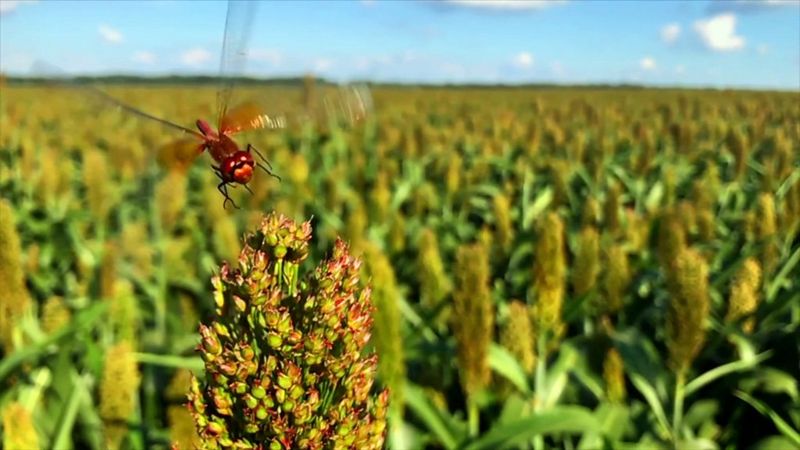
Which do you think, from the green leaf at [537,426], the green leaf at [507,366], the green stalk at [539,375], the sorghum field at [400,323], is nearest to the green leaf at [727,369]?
the sorghum field at [400,323]

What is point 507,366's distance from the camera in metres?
2.68

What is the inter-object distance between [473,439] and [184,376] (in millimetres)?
902

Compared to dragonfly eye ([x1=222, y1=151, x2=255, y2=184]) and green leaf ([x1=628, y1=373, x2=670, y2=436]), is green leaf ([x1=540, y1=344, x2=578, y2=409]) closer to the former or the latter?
green leaf ([x1=628, y1=373, x2=670, y2=436])

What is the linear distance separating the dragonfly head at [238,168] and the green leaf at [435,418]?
192cm

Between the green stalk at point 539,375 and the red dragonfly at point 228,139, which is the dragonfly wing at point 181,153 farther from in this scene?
the green stalk at point 539,375

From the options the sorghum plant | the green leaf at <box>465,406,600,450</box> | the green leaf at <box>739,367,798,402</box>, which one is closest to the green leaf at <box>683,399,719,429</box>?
the green leaf at <box>739,367,798,402</box>

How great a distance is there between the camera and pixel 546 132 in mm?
12477

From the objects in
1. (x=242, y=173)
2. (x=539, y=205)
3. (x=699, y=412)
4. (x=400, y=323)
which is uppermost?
(x=242, y=173)

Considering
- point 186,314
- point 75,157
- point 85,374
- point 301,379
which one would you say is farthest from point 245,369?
point 75,157

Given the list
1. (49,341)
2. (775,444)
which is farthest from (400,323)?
(775,444)

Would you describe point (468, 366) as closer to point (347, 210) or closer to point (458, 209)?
point (347, 210)

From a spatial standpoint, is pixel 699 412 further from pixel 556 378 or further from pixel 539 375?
pixel 539 375

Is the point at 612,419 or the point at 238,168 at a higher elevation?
the point at 238,168

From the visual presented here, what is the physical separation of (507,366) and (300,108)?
82.2 inches
